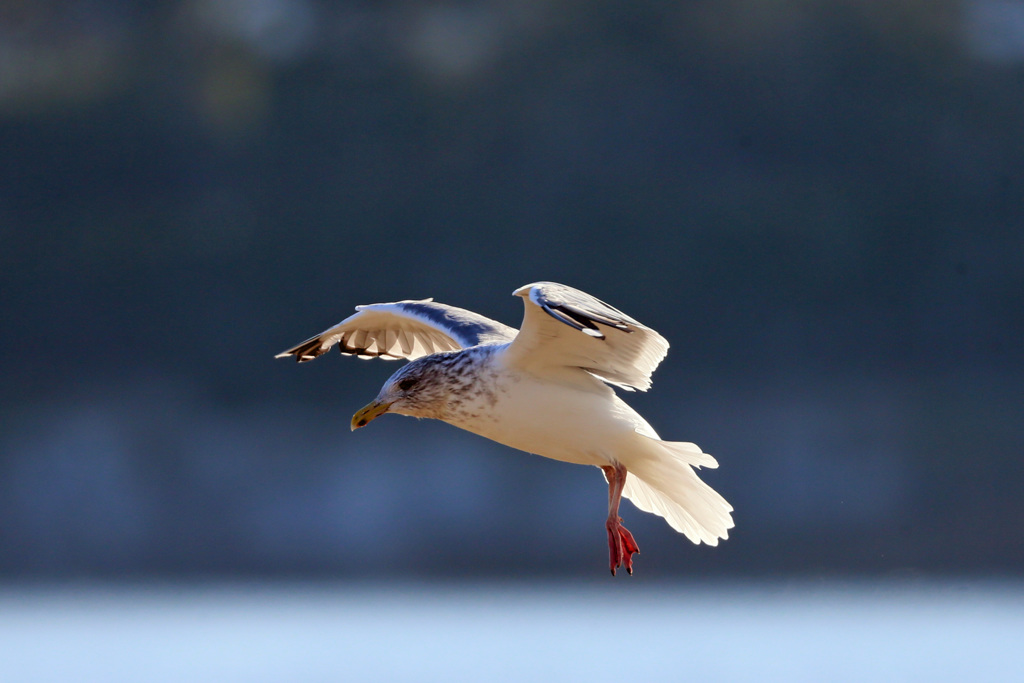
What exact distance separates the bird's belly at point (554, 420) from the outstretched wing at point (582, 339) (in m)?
0.09

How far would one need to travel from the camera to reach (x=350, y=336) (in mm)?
5730

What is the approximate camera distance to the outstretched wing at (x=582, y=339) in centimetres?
372

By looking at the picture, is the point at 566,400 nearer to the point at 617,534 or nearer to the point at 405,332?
the point at 617,534

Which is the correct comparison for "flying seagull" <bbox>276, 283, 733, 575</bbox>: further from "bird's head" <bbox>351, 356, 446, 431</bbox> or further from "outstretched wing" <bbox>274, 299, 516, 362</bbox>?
"outstretched wing" <bbox>274, 299, 516, 362</bbox>

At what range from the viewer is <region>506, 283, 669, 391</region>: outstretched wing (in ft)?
12.2

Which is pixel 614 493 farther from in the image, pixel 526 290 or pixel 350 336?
pixel 350 336

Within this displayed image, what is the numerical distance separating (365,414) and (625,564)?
3.76 feet

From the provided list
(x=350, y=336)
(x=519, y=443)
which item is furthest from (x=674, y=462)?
(x=350, y=336)

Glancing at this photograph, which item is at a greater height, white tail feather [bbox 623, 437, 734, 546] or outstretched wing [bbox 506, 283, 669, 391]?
outstretched wing [bbox 506, 283, 669, 391]

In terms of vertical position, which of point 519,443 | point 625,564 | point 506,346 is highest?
point 506,346

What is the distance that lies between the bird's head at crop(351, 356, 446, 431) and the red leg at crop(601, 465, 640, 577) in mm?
732

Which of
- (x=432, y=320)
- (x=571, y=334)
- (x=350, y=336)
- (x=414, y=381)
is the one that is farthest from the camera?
(x=350, y=336)

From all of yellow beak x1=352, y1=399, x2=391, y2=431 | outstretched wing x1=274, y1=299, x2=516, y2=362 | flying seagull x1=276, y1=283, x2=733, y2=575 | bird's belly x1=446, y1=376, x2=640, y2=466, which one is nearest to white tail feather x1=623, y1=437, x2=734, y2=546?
flying seagull x1=276, y1=283, x2=733, y2=575

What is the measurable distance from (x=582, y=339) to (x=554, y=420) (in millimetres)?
326
